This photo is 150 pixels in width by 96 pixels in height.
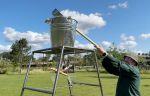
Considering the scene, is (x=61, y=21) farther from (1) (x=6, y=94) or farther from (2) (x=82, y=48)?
(1) (x=6, y=94)

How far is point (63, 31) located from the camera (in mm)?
5758

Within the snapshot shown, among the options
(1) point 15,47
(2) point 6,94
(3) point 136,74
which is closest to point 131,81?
(3) point 136,74

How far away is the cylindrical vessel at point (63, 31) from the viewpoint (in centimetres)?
577

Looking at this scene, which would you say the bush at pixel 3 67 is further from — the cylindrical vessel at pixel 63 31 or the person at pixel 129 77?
the person at pixel 129 77

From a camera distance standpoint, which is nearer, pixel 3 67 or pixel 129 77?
pixel 129 77

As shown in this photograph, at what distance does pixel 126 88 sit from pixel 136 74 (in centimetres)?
27

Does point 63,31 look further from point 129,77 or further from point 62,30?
point 129,77

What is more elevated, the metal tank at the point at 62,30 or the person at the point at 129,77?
the metal tank at the point at 62,30

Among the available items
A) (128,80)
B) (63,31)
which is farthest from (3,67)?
(128,80)

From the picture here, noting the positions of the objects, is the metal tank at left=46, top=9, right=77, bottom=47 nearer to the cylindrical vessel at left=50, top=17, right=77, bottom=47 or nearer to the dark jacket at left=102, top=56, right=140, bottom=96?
the cylindrical vessel at left=50, top=17, right=77, bottom=47

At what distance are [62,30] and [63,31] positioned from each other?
0.03 metres

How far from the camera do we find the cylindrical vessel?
227 inches

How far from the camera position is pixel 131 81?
17.4 feet

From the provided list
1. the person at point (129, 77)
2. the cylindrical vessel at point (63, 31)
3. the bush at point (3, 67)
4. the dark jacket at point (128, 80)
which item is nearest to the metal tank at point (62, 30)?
the cylindrical vessel at point (63, 31)
